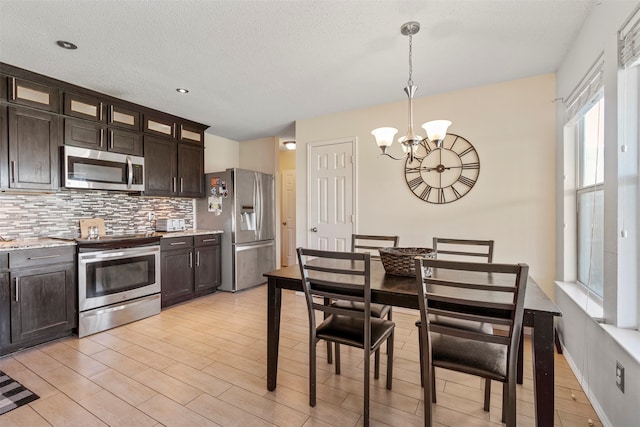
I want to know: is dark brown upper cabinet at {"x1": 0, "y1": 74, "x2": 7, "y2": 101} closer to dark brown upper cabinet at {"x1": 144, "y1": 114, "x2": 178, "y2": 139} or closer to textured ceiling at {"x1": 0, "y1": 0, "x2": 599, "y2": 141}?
textured ceiling at {"x1": 0, "y1": 0, "x2": 599, "y2": 141}

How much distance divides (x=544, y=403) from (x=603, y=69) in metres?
1.88

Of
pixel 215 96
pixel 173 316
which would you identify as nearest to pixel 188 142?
pixel 215 96

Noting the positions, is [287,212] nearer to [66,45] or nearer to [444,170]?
[444,170]

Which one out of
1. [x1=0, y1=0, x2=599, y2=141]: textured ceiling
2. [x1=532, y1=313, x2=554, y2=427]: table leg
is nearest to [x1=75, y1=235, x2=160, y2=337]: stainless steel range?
[x1=0, y1=0, x2=599, y2=141]: textured ceiling

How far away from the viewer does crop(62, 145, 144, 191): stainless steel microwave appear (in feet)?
10.0

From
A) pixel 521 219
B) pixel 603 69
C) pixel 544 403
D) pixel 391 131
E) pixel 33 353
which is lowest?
pixel 33 353

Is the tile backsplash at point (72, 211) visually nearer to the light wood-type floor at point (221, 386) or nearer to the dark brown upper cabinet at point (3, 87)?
the dark brown upper cabinet at point (3, 87)

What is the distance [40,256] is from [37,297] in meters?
0.36

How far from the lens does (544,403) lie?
131 centimetres

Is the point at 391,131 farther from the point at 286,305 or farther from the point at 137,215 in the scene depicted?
the point at 137,215

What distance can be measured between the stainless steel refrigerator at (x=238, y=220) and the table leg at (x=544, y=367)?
12.0 feet

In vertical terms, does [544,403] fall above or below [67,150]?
below

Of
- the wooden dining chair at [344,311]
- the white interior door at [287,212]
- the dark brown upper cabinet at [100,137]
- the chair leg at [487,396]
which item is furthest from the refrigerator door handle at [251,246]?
the chair leg at [487,396]

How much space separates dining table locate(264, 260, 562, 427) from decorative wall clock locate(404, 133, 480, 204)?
56.8 inches
